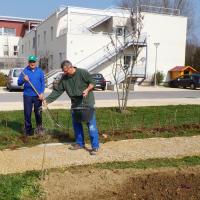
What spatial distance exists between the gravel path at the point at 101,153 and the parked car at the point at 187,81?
27.5 metres

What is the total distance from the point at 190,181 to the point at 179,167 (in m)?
0.69

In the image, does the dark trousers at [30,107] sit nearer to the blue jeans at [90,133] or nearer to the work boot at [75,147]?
the blue jeans at [90,133]

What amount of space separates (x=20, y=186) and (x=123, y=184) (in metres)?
1.45

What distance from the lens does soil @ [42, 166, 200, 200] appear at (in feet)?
17.7

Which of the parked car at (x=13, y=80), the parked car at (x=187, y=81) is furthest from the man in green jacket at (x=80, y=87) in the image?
the parked car at (x=187, y=81)

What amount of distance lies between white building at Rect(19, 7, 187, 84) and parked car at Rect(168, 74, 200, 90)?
2904 mm

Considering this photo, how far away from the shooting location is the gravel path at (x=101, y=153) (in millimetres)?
6785

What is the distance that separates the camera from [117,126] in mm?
10453

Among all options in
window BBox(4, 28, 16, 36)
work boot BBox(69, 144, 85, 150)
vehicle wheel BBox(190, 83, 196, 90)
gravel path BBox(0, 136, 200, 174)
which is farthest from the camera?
window BBox(4, 28, 16, 36)

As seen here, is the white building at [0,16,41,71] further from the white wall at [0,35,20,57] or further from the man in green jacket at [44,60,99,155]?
the man in green jacket at [44,60,99,155]

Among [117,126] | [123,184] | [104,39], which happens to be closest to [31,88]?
[117,126]

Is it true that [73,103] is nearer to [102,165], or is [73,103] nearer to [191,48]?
[102,165]

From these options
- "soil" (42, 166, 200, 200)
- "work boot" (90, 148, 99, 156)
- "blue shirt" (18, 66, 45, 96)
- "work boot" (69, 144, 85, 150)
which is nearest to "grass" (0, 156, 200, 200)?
"soil" (42, 166, 200, 200)

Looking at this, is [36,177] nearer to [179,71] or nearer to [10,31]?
[179,71]
